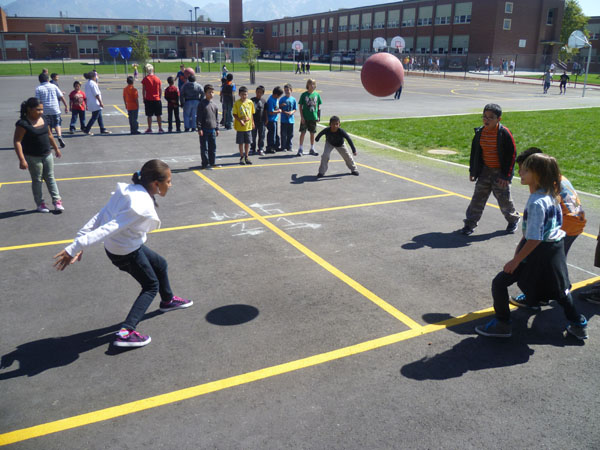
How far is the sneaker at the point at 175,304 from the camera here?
5.56 m

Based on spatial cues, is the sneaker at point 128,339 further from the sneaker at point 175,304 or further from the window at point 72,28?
the window at point 72,28

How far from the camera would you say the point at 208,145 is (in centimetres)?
1292

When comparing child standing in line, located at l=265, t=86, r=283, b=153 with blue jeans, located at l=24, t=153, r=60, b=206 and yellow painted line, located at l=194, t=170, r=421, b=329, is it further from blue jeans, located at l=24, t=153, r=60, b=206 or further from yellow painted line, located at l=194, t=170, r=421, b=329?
blue jeans, located at l=24, t=153, r=60, b=206

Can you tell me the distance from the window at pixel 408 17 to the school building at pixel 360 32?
165 millimetres

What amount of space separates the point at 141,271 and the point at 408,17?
282 ft

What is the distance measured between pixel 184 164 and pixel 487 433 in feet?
37.2

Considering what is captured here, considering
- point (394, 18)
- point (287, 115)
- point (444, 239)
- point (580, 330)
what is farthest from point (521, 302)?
point (394, 18)

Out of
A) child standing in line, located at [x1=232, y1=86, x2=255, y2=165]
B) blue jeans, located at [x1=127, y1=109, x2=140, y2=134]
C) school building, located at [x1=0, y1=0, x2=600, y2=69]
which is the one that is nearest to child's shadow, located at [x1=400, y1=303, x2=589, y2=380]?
child standing in line, located at [x1=232, y1=86, x2=255, y2=165]

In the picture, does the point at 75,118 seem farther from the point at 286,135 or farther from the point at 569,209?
the point at 569,209

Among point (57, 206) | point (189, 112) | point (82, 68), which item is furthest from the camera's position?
point (82, 68)

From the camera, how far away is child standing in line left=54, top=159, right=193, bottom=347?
421 centimetres

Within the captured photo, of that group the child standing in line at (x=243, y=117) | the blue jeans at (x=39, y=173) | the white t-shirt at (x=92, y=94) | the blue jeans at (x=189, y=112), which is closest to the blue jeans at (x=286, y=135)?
the child standing in line at (x=243, y=117)

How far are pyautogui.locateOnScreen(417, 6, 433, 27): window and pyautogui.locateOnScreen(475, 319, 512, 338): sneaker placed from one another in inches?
3186

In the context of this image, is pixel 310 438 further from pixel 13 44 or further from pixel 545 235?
pixel 13 44
